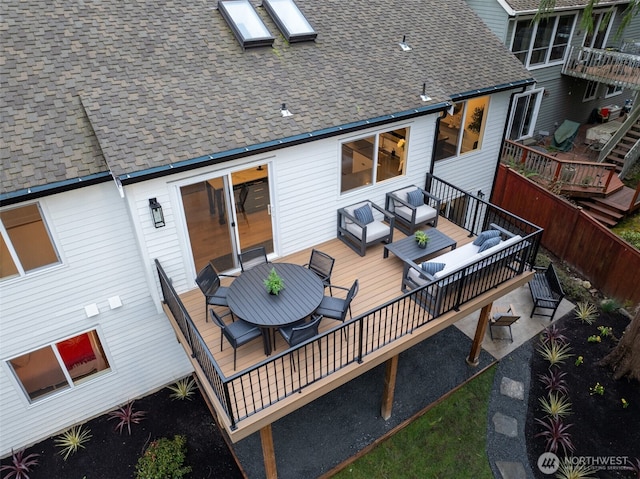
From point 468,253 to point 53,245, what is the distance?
7344mm

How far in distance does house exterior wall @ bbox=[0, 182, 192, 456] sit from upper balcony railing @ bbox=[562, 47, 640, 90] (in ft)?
62.5

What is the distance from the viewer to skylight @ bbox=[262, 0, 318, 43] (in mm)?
9477

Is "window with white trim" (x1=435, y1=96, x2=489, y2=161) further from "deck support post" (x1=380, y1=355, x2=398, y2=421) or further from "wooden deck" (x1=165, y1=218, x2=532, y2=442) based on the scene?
"deck support post" (x1=380, y1=355, x2=398, y2=421)

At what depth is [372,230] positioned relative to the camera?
9.45 metres

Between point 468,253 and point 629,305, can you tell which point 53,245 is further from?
point 629,305

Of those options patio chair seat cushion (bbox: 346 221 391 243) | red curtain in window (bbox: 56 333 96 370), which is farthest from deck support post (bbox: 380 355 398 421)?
red curtain in window (bbox: 56 333 96 370)

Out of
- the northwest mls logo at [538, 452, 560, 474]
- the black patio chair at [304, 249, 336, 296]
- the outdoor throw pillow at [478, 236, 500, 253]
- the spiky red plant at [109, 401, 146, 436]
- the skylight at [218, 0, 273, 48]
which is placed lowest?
the northwest mls logo at [538, 452, 560, 474]

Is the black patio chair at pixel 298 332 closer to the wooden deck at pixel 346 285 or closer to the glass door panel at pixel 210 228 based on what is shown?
the wooden deck at pixel 346 285

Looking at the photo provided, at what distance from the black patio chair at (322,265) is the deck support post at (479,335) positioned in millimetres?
3397

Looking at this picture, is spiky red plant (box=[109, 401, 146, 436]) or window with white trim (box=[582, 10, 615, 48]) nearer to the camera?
spiky red plant (box=[109, 401, 146, 436])

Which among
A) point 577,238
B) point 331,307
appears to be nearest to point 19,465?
point 331,307

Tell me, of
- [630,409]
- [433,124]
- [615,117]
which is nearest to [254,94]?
[433,124]

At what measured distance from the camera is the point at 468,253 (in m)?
8.64

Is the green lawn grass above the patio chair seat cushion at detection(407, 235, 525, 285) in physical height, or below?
below
